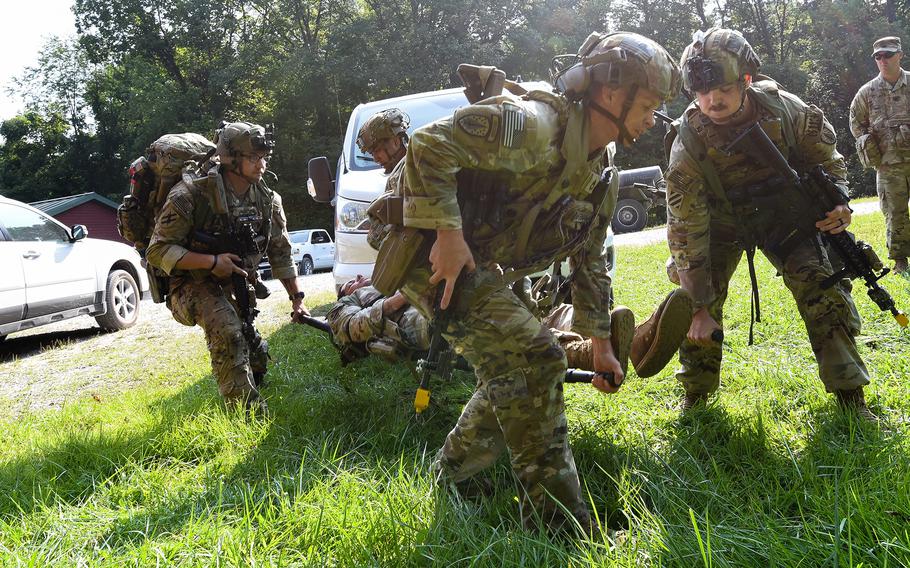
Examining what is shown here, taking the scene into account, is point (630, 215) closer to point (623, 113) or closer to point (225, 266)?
point (225, 266)

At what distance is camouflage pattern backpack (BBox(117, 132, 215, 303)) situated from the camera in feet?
14.4

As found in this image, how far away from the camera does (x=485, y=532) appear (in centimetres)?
222

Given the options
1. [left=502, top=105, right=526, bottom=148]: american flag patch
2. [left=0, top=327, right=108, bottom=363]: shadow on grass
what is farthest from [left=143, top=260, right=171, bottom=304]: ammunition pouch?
[left=0, top=327, right=108, bottom=363]: shadow on grass

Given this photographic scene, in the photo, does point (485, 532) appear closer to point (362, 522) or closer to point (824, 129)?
point (362, 522)

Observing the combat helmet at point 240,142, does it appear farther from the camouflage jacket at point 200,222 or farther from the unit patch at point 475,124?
the unit patch at point 475,124

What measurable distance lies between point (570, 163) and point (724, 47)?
1146 millimetres

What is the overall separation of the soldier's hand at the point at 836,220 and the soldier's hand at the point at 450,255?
192cm

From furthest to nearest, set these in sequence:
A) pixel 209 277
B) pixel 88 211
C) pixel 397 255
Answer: pixel 88 211 < pixel 209 277 < pixel 397 255

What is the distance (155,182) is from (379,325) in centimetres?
198

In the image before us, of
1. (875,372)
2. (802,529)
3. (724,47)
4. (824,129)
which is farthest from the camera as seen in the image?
(875,372)

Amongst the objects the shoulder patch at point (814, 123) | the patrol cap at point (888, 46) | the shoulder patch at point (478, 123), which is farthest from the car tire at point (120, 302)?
the patrol cap at point (888, 46)

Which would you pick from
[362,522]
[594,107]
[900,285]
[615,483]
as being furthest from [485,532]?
[900,285]

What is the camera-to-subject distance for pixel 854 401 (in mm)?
3035

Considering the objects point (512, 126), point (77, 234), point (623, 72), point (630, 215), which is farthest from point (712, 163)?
point (630, 215)
